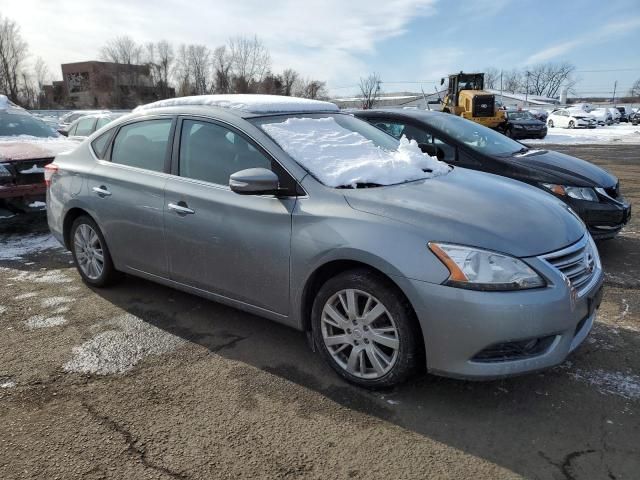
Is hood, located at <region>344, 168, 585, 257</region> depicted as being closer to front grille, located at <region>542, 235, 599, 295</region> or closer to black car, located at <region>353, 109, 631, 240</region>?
front grille, located at <region>542, 235, 599, 295</region>

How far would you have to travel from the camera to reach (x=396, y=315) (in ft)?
8.84

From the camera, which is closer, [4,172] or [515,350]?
[515,350]

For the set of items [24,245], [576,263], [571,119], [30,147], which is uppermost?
[571,119]

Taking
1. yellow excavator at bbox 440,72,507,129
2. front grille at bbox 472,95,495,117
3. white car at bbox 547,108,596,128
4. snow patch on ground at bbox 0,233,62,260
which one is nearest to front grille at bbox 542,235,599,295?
snow patch on ground at bbox 0,233,62,260

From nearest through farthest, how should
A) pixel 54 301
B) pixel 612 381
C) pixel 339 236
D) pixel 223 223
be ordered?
1. pixel 339 236
2. pixel 612 381
3. pixel 223 223
4. pixel 54 301

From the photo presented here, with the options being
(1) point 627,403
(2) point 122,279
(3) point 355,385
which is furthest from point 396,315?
(2) point 122,279

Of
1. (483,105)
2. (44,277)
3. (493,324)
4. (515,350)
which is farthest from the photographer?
(483,105)

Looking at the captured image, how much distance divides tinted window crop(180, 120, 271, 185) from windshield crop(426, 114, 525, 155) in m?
3.07

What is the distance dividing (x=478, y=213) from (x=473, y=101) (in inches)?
1028

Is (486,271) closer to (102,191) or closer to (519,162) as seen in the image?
(102,191)

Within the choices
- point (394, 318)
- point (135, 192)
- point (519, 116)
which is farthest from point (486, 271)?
point (519, 116)

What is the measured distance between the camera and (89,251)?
4539mm

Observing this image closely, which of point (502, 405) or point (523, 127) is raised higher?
point (523, 127)

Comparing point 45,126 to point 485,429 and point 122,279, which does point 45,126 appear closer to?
point 122,279
